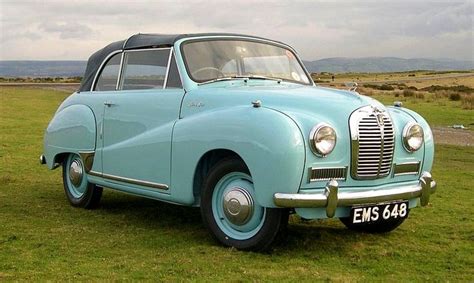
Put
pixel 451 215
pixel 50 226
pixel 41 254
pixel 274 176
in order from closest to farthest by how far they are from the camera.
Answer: pixel 274 176, pixel 41 254, pixel 50 226, pixel 451 215

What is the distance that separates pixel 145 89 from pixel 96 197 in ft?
5.43

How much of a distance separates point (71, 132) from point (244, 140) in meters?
3.22

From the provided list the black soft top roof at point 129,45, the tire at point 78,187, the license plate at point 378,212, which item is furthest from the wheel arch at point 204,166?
the tire at point 78,187

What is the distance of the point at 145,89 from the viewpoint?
671cm

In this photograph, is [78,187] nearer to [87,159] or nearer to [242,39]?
[87,159]

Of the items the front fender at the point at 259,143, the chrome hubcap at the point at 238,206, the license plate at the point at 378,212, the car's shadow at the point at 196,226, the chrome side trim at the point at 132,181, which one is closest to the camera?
the front fender at the point at 259,143

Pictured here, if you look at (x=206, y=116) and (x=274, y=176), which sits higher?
(x=206, y=116)

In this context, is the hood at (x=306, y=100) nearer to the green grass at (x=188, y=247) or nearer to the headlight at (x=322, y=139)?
the headlight at (x=322, y=139)

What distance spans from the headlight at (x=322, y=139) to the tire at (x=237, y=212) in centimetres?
59

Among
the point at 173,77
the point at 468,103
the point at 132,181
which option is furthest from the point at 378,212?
the point at 468,103

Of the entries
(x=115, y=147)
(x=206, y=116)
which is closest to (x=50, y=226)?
(x=115, y=147)

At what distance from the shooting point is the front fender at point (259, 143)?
4910 millimetres

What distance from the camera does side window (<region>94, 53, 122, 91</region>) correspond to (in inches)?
290

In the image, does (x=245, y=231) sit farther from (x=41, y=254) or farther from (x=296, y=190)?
(x=41, y=254)
